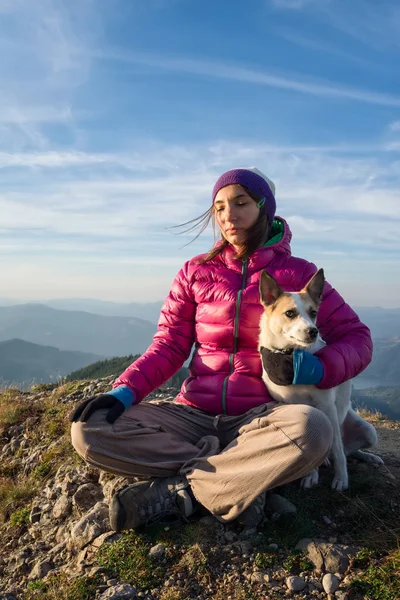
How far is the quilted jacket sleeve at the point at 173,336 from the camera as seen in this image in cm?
434

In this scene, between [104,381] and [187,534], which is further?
[104,381]

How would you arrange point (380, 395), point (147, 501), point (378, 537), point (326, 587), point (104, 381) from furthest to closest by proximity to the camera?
point (380, 395) < point (104, 381) < point (147, 501) < point (378, 537) < point (326, 587)

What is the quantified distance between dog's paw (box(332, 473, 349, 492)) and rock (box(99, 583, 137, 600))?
6.10ft

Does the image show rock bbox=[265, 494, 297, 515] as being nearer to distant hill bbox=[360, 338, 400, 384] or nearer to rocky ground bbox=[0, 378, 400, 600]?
rocky ground bbox=[0, 378, 400, 600]

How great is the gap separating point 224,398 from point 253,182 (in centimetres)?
196

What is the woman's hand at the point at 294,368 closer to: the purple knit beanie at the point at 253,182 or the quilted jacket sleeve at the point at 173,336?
the quilted jacket sleeve at the point at 173,336

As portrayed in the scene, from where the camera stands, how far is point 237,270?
14.4 ft

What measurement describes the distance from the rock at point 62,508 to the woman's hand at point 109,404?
4.23ft

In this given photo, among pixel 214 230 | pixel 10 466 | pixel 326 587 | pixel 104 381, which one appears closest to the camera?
pixel 326 587

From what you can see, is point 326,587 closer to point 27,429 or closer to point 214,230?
point 214,230

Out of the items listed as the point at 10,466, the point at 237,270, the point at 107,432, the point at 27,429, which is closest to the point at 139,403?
the point at 107,432

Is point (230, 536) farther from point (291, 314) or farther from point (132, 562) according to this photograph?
point (291, 314)

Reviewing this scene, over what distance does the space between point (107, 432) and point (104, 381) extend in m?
4.80

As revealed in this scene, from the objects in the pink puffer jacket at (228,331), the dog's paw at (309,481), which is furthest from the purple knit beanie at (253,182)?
the dog's paw at (309,481)
